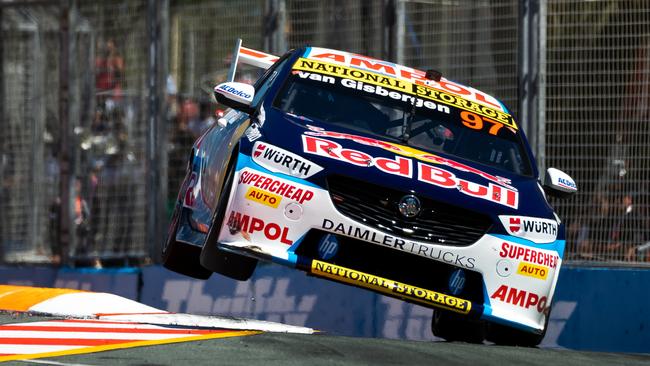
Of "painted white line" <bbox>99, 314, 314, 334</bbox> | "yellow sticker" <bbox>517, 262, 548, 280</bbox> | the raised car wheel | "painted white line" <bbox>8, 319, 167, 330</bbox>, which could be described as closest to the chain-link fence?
the raised car wheel

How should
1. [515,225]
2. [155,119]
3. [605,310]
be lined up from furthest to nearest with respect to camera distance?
[155,119] < [605,310] < [515,225]

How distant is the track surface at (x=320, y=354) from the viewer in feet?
24.2

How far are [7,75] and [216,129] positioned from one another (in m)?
6.06

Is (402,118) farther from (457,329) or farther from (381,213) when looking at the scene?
(457,329)

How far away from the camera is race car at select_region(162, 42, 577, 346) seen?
9117 millimetres

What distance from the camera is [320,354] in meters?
7.66

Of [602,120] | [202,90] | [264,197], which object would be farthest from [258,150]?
[202,90]

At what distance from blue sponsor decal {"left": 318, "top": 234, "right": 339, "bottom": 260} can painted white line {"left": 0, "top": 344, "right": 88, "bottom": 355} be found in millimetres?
1712

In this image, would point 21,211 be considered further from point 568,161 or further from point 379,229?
point 379,229

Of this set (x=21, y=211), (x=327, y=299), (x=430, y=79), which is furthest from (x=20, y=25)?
(x=430, y=79)

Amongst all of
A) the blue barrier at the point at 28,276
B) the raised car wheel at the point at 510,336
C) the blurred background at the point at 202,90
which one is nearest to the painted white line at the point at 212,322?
the raised car wheel at the point at 510,336

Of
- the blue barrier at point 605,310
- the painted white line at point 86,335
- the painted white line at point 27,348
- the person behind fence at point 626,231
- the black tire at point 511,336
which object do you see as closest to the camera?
the painted white line at point 27,348

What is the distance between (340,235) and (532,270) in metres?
1.25

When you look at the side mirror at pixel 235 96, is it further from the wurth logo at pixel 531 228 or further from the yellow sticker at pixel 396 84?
the wurth logo at pixel 531 228
